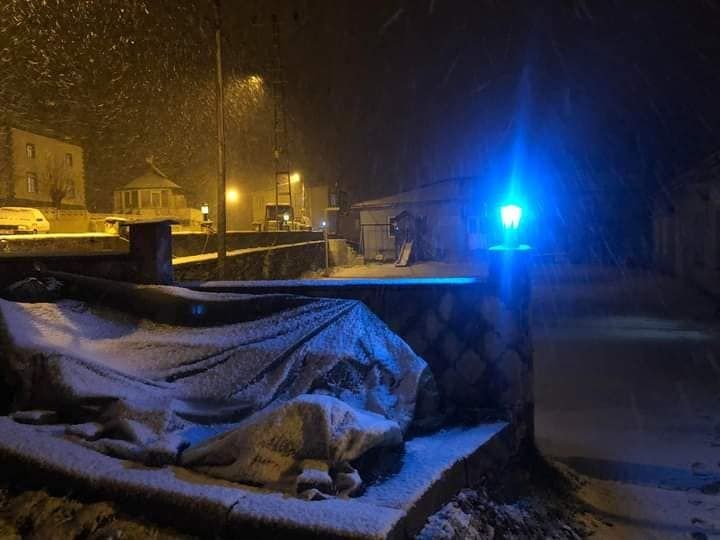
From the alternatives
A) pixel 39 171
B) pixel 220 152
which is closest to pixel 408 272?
pixel 220 152

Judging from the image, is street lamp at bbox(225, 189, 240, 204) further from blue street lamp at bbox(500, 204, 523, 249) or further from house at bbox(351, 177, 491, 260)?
blue street lamp at bbox(500, 204, 523, 249)

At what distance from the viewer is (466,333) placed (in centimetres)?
441

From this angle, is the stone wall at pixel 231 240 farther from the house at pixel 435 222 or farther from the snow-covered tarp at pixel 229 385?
the snow-covered tarp at pixel 229 385

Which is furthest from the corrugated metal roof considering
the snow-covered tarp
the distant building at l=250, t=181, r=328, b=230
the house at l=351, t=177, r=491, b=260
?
the snow-covered tarp

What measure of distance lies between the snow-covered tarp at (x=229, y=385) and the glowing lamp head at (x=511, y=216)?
1801 mm

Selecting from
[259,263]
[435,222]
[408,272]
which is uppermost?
[435,222]

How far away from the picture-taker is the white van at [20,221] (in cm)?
2408

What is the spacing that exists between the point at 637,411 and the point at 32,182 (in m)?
41.2

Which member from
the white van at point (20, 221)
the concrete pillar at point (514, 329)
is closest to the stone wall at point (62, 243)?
the white van at point (20, 221)

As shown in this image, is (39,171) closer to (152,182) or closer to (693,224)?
(152,182)

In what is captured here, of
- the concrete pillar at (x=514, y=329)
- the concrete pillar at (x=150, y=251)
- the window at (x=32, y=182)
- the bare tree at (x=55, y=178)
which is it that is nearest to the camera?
the concrete pillar at (x=514, y=329)

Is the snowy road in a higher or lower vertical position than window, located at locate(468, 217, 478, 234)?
lower

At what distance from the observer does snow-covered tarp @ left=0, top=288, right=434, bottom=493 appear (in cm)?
277

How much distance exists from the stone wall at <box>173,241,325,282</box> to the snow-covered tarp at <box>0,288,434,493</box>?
16.1ft
